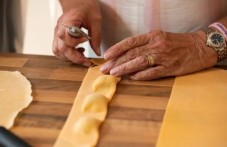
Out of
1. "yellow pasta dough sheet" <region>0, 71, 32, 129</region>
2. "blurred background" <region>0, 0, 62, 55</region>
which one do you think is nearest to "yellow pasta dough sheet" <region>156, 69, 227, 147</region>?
"yellow pasta dough sheet" <region>0, 71, 32, 129</region>

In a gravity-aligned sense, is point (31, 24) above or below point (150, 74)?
below

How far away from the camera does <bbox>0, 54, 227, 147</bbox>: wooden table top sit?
64cm

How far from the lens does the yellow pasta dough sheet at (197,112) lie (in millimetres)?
638

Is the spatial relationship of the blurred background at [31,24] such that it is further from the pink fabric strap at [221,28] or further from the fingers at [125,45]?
the pink fabric strap at [221,28]

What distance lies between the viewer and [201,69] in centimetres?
86

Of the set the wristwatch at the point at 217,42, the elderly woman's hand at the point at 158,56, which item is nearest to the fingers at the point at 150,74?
the elderly woman's hand at the point at 158,56

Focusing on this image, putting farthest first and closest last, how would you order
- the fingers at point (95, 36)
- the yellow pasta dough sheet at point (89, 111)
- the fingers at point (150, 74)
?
the fingers at point (95, 36) → the fingers at point (150, 74) → the yellow pasta dough sheet at point (89, 111)

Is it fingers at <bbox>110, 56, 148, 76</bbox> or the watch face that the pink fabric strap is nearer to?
the watch face

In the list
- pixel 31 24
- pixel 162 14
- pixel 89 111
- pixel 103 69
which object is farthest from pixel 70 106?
pixel 31 24

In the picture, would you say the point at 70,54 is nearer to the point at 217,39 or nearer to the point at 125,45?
the point at 125,45

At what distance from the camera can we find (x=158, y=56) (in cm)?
83

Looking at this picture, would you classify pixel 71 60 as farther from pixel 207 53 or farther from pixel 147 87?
pixel 207 53

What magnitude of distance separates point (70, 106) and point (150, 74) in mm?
185

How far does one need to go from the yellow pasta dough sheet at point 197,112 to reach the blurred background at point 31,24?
2.54 feet
